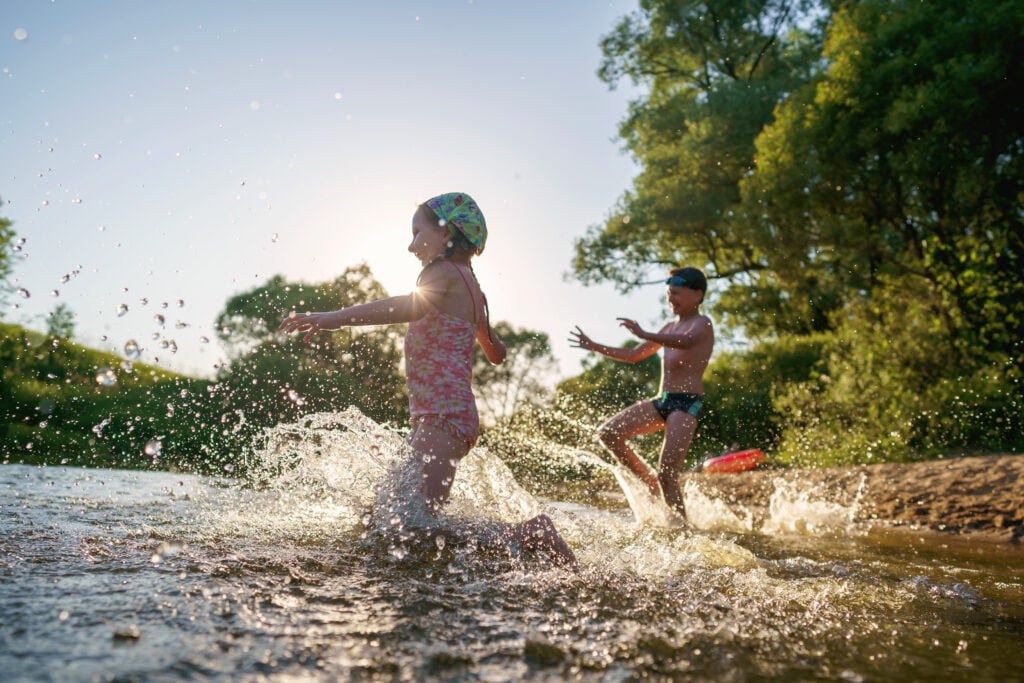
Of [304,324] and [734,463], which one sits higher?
[304,324]

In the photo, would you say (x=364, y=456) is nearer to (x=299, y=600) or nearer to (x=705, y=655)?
(x=299, y=600)

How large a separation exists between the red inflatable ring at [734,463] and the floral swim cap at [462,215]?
323 inches

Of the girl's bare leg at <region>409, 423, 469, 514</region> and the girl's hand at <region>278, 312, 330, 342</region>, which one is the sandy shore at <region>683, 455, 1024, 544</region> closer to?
the girl's bare leg at <region>409, 423, 469, 514</region>

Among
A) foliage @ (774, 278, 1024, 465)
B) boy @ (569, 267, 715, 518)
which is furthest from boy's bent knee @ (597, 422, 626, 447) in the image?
foliage @ (774, 278, 1024, 465)

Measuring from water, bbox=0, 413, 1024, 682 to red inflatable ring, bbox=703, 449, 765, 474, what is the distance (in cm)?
658

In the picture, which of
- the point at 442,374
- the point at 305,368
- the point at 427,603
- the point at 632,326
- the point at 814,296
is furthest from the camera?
the point at 814,296

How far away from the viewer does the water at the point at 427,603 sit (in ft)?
5.51

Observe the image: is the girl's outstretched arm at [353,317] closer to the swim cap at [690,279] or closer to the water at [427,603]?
the water at [427,603]

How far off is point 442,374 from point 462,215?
86 cm

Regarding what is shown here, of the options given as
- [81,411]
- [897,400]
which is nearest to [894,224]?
[897,400]

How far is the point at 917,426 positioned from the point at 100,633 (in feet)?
36.9

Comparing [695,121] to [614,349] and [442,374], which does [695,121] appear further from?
[442,374]

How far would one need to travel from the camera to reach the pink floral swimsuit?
11.3ft

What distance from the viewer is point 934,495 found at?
6.97 meters
